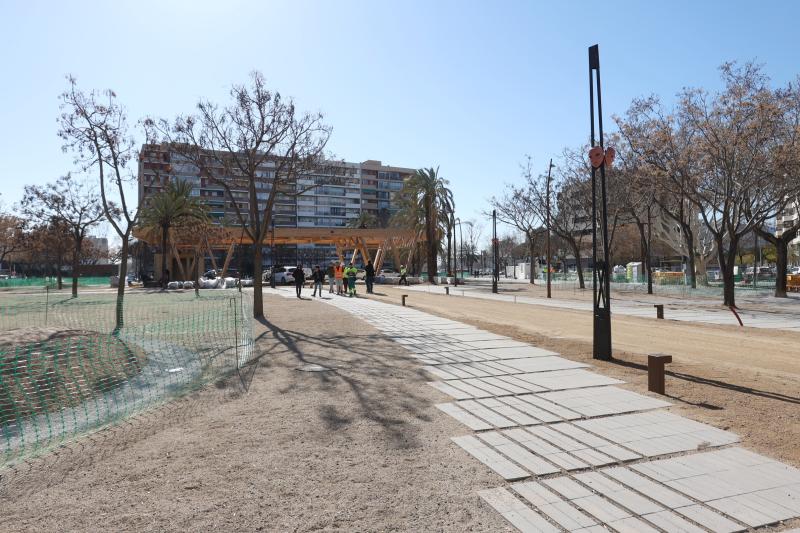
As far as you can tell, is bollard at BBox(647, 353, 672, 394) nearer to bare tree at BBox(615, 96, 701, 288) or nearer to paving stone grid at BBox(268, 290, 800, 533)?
paving stone grid at BBox(268, 290, 800, 533)

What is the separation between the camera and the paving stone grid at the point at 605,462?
328cm

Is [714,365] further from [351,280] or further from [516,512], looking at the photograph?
[351,280]

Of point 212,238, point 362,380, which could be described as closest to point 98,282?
point 212,238

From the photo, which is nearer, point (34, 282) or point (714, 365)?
point (714, 365)

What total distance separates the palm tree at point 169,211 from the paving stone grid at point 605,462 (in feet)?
126

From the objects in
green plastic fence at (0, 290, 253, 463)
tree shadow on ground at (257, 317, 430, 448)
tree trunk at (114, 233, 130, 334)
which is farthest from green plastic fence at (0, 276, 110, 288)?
tree shadow on ground at (257, 317, 430, 448)

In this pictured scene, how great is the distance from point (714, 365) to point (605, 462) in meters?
5.32

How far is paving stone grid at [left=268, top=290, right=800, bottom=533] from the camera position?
10.8 ft

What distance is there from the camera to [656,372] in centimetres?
639

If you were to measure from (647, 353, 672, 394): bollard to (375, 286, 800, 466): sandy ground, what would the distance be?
0.47ft

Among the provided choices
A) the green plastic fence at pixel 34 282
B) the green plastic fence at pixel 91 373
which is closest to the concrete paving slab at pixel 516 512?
the green plastic fence at pixel 91 373

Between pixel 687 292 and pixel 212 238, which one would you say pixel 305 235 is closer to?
pixel 212 238

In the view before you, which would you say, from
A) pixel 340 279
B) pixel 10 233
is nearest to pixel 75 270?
pixel 340 279

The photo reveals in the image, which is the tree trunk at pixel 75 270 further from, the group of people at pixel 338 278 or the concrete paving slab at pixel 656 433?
the concrete paving slab at pixel 656 433
